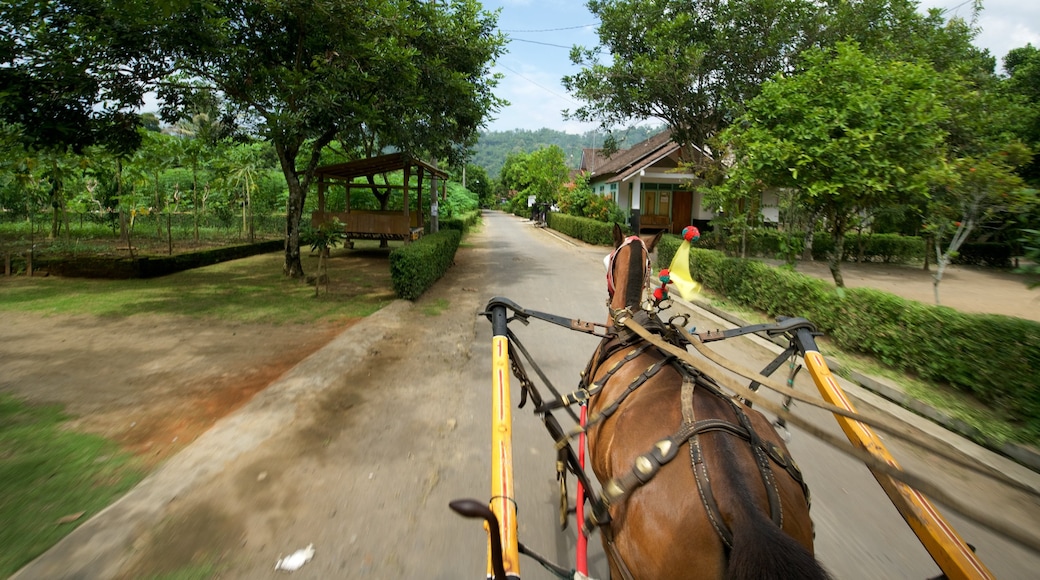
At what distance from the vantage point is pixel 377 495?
3750mm

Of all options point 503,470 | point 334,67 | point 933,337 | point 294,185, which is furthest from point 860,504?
point 294,185

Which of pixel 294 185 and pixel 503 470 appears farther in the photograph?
pixel 294 185

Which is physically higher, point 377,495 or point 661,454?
point 661,454

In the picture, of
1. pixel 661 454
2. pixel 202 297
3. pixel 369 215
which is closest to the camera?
pixel 661 454

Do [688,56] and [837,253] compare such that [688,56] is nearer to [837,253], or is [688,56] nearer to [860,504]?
[837,253]

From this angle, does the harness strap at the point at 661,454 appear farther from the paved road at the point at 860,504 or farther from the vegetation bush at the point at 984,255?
the vegetation bush at the point at 984,255

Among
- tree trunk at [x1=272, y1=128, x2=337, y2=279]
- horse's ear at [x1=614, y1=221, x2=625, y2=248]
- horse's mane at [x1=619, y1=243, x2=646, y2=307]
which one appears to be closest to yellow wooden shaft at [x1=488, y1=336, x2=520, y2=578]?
horse's mane at [x1=619, y1=243, x2=646, y2=307]

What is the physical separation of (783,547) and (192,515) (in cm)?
360

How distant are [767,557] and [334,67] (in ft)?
37.0

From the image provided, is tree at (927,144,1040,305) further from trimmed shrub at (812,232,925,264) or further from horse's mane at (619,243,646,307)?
trimmed shrub at (812,232,925,264)

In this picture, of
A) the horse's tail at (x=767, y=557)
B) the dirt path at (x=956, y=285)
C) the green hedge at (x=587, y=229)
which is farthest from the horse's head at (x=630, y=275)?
the green hedge at (x=587, y=229)

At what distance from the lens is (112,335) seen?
7.93 meters

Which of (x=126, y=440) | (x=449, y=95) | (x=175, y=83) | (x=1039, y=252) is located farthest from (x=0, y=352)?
(x=1039, y=252)

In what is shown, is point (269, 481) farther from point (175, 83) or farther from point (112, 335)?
point (175, 83)
